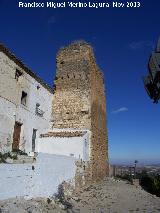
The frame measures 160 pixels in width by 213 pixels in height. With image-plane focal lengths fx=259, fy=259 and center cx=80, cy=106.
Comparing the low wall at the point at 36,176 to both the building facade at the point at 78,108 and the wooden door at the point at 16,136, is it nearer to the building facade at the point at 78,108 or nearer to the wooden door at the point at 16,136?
the wooden door at the point at 16,136

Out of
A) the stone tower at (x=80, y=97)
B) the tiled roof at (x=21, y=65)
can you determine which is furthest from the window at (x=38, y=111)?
the stone tower at (x=80, y=97)

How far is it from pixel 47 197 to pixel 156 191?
9943mm

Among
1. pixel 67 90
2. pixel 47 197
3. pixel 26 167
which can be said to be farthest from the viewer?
pixel 67 90

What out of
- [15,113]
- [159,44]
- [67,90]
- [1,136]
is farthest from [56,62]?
[159,44]

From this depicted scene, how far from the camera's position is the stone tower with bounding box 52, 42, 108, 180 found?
20609 millimetres

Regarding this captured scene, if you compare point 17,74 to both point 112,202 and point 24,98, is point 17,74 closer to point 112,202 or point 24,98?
point 24,98

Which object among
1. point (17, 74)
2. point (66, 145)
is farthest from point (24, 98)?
point (66, 145)

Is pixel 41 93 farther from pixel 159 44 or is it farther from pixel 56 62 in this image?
pixel 159 44

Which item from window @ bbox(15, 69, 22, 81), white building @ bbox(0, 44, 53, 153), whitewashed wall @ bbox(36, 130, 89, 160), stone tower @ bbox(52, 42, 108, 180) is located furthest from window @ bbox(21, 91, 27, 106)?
stone tower @ bbox(52, 42, 108, 180)

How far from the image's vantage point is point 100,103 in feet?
79.7

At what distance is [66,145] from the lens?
1886cm

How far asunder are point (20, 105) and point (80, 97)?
18.9 ft

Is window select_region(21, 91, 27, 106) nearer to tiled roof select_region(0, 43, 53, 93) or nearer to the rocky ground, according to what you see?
tiled roof select_region(0, 43, 53, 93)

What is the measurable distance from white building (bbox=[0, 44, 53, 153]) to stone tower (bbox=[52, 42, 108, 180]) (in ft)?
3.99
